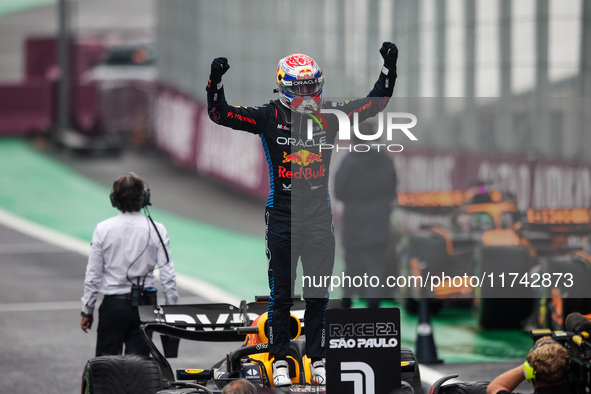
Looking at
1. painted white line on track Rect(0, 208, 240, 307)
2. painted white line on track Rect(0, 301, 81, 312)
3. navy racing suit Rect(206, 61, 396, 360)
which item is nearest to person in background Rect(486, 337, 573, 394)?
navy racing suit Rect(206, 61, 396, 360)

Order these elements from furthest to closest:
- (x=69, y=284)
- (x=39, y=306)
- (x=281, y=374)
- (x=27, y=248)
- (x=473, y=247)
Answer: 1. (x=27, y=248)
2. (x=69, y=284)
3. (x=39, y=306)
4. (x=473, y=247)
5. (x=281, y=374)

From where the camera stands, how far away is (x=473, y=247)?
475 inches

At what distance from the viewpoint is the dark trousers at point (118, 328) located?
8.48 metres

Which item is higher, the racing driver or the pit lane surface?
the racing driver

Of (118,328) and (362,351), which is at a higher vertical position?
(362,351)

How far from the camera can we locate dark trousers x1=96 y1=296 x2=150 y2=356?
8484 mm

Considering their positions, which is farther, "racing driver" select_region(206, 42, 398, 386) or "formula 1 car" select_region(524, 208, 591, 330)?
"formula 1 car" select_region(524, 208, 591, 330)

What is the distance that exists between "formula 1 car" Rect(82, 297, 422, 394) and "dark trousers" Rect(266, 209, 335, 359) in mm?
239

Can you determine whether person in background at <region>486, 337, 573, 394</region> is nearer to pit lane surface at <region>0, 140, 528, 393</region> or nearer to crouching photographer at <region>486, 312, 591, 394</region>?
crouching photographer at <region>486, 312, 591, 394</region>

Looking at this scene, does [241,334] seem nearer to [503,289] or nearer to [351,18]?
[503,289]

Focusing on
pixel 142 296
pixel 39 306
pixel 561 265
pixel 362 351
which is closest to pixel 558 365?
pixel 362 351

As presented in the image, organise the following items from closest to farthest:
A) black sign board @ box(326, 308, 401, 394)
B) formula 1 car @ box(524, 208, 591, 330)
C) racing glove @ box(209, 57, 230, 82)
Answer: black sign board @ box(326, 308, 401, 394), racing glove @ box(209, 57, 230, 82), formula 1 car @ box(524, 208, 591, 330)

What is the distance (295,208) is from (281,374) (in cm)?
97

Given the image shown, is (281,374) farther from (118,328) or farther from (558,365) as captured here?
(118,328)
